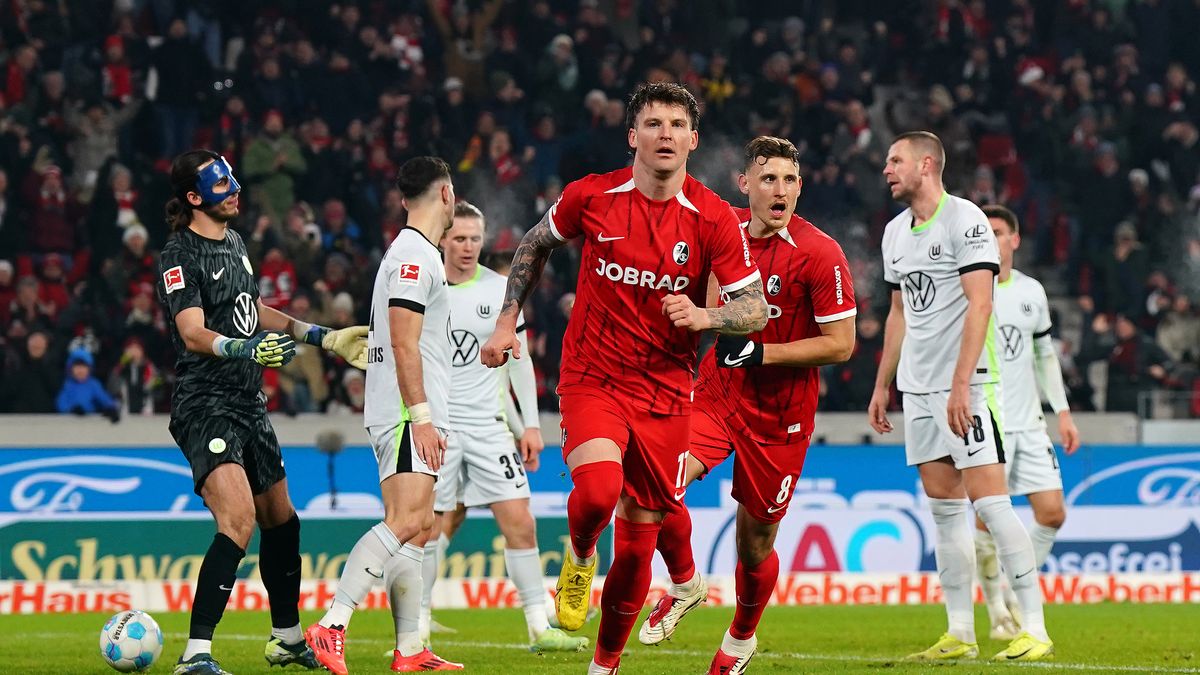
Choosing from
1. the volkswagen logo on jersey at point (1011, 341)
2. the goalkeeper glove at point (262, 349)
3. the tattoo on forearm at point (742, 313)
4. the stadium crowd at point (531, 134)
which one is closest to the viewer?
the tattoo on forearm at point (742, 313)

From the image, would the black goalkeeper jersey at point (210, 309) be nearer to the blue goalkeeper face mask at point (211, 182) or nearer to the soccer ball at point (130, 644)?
the blue goalkeeper face mask at point (211, 182)

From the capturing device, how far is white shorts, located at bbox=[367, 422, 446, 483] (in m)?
7.85

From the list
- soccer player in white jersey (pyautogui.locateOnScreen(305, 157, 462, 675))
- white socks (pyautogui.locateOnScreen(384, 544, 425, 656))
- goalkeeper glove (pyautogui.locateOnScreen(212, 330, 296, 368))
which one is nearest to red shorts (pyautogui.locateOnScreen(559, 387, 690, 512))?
soccer player in white jersey (pyautogui.locateOnScreen(305, 157, 462, 675))

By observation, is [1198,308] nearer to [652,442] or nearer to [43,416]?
[43,416]

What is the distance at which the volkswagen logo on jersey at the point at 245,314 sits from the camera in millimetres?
7883

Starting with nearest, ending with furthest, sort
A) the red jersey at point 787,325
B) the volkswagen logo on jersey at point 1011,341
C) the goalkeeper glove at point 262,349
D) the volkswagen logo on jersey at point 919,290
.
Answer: the goalkeeper glove at point 262,349 → the red jersey at point 787,325 → the volkswagen logo on jersey at point 919,290 → the volkswagen logo on jersey at point 1011,341

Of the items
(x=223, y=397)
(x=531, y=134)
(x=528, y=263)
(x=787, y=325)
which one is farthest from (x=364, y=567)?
(x=531, y=134)

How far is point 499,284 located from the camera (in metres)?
10.6

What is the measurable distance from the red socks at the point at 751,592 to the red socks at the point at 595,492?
124 centimetres

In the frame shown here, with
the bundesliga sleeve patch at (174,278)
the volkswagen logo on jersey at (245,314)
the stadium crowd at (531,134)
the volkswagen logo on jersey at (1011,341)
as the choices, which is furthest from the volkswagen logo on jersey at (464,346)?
the stadium crowd at (531,134)

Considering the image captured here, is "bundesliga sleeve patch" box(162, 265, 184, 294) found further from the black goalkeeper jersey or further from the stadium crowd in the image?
the stadium crowd

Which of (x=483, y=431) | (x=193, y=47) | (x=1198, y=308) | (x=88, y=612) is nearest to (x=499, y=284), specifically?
(x=483, y=431)

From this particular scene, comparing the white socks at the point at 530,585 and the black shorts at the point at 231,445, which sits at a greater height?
the black shorts at the point at 231,445

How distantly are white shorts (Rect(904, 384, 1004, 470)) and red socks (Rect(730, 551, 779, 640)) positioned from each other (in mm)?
1714
